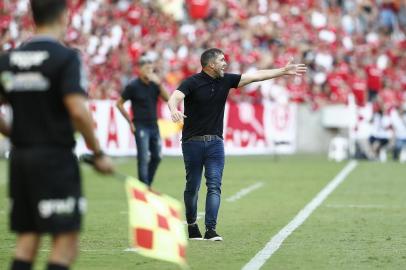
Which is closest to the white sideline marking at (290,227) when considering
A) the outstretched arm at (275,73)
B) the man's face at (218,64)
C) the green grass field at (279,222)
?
the green grass field at (279,222)

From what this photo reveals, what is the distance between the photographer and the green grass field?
10.4 meters

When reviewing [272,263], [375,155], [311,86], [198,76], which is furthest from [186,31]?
[272,263]

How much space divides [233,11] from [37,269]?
25379 mm

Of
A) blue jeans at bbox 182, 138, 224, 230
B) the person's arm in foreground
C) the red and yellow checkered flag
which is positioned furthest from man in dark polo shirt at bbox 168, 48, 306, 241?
the person's arm in foreground

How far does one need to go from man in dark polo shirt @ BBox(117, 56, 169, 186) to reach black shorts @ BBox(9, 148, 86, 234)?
10499 mm

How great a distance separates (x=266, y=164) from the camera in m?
27.3

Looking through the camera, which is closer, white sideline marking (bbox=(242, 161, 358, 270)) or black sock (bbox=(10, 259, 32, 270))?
black sock (bbox=(10, 259, 32, 270))

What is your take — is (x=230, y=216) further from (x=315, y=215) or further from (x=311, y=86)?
(x=311, y=86)

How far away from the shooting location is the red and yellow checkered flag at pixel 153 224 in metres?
7.55

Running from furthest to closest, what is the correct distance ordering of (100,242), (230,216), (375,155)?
(375,155) → (230,216) → (100,242)

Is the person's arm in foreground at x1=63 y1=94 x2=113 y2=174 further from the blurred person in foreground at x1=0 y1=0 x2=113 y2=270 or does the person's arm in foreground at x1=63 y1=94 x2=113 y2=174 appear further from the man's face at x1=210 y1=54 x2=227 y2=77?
the man's face at x1=210 y1=54 x2=227 y2=77

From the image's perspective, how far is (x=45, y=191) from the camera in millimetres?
6598

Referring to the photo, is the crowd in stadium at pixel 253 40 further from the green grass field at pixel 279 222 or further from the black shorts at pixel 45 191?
the black shorts at pixel 45 191

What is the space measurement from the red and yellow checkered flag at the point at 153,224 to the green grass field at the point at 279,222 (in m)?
2.10
